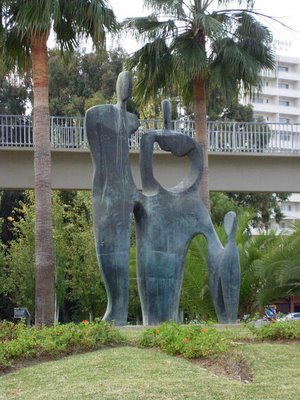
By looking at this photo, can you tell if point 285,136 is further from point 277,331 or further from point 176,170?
point 277,331

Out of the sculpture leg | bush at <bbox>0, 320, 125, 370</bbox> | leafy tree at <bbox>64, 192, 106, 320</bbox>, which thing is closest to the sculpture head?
the sculpture leg

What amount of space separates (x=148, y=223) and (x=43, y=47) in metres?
5.38

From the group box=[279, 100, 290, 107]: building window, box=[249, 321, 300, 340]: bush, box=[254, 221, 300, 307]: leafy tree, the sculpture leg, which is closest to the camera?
box=[249, 321, 300, 340]: bush

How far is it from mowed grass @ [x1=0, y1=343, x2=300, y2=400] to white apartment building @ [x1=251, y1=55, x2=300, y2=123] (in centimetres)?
6844

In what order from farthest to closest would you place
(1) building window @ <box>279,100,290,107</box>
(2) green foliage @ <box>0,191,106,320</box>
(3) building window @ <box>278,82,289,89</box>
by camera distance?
(1) building window @ <box>279,100,290,107</box>
(3) building window @ <box>278,82,289,89</box>
(2) green foliage @ <box>0,191,106,320</box>

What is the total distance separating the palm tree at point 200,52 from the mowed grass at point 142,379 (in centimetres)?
1071

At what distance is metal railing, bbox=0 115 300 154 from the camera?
21.2m

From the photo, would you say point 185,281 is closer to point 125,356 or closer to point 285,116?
point 125,356

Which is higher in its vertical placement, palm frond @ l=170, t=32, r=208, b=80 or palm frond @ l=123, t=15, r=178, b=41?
palm frond @ l=123, t=15, r=178, b=41

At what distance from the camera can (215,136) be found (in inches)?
887

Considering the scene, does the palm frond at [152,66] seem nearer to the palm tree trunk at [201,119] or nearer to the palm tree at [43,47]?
the palm tree trunk at [201,119]

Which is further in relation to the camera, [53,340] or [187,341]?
[53,340]

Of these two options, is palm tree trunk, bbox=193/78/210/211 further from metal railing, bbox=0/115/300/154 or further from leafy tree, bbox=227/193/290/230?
leafy tree, bbox=227/193/290/230

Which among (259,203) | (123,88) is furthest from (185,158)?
(259,203)
